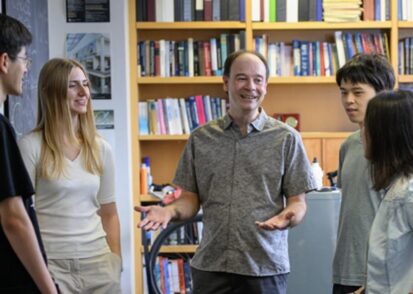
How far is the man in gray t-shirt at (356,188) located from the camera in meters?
2.30

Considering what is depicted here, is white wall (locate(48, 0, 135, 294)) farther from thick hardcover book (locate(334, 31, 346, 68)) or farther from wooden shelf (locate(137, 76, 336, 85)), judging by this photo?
thick hardcover book (locate(334, 31, 346, 68))

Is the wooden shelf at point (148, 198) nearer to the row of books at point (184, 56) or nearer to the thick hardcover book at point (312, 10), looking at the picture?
the row of books at point (184, 56)

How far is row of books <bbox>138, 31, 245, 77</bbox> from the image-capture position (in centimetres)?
451

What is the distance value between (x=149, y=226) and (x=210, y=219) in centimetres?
25

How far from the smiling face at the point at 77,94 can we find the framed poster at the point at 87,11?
Answer: 1.72 m

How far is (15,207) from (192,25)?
2833 mm

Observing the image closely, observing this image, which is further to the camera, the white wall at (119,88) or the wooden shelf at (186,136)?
the wooden shelf at (186,136)

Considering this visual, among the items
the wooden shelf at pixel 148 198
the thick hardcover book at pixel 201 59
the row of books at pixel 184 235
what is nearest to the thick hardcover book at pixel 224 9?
the thick hardcover book at pixel 201 59

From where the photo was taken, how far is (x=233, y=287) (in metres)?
2.24

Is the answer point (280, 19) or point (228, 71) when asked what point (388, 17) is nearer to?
point (280, 19)

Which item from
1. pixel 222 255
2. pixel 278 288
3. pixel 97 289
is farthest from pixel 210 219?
pixel 97 289

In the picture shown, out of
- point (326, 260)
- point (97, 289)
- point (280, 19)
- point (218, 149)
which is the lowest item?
point (326, 260)

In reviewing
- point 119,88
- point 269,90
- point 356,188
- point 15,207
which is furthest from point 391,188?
point 269,90

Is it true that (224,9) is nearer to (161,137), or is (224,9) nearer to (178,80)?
(178,80)
